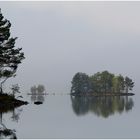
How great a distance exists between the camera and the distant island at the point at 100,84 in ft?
481

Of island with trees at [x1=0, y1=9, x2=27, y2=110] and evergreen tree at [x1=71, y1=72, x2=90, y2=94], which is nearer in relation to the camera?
island with trees at [x1=0, y1=9, x2=27, y2=110]

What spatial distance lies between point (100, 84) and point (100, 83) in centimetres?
42

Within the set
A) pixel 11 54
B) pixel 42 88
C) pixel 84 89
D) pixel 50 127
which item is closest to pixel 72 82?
pixel 84 89

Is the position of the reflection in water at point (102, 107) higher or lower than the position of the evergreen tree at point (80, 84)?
lower

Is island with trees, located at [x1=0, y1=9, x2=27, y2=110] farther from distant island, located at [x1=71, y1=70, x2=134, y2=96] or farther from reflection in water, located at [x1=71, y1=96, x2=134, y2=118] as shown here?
→ distant island, located at [x1=71, y1=70, x2=134, y2=96]

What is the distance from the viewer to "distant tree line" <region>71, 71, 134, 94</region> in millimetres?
146750

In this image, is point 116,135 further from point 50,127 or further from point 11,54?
point 11,54

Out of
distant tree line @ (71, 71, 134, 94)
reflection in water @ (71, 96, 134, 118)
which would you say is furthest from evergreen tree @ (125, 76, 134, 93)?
reflection in water @ (71, 96, 134, 118)

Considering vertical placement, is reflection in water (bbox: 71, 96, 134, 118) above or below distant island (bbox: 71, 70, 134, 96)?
below

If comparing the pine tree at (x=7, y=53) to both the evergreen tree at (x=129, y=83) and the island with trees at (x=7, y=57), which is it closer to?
the island with trees at (x=7, y=57)

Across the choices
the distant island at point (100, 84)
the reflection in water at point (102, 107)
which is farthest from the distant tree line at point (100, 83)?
the reflection in water at point (102, 107)

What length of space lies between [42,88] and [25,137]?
158417mm

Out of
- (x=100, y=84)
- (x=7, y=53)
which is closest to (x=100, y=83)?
(x=100, y=84)

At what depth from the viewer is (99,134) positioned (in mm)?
20906
